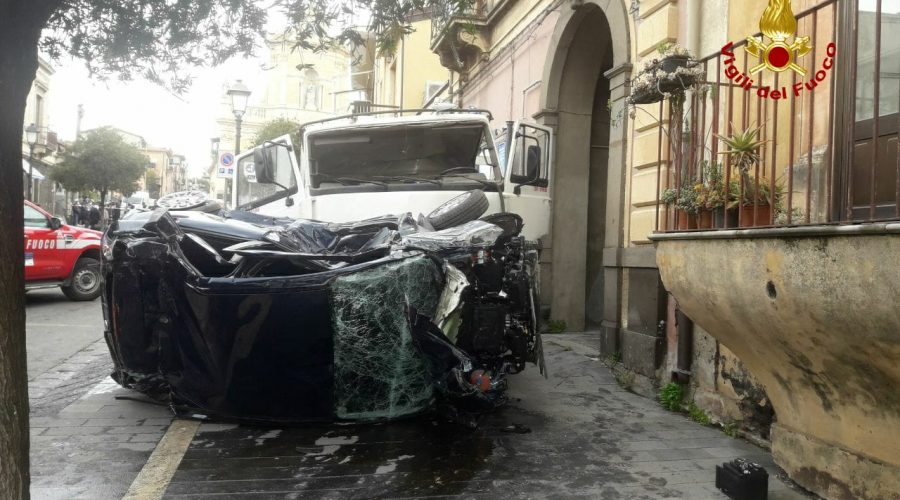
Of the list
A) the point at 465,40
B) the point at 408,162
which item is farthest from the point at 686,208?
the point at 465,40

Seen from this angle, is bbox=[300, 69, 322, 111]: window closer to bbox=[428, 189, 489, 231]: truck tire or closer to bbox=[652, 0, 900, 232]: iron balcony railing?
bbox=[428, 189, 489, 231]: truck tire

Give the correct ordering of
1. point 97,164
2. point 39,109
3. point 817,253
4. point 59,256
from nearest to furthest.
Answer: point 817,253 < point 59,256 < point 97,164 < point 39,109

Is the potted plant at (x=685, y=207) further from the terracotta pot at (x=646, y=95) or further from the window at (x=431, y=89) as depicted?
the window at (x=431, y=89)

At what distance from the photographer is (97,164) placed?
3344 centimetres

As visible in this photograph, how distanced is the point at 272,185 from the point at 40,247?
5270 millimetres

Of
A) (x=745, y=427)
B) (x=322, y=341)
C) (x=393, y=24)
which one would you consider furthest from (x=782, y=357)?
(x=393, y=24)

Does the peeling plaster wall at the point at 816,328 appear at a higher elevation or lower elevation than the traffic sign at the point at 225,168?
lower

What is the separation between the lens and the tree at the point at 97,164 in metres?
33.4

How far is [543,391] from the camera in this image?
5.98 metres

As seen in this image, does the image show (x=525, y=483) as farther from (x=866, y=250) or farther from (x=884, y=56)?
(x=884, y=56)

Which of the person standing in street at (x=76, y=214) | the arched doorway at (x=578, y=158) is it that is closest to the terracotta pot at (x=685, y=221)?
the arched doorway at (x=578, y=158)

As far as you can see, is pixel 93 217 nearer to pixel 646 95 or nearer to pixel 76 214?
pixel 76 214

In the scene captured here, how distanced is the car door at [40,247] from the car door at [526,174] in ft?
24.1

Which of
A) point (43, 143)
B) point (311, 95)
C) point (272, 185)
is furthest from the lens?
point (311, 95)
